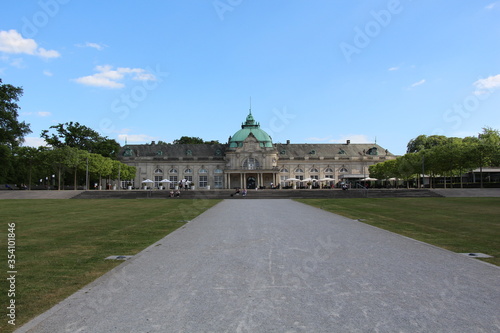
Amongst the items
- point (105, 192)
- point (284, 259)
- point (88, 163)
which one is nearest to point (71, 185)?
point (88, 163)

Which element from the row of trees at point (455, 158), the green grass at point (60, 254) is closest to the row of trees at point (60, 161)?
the green grass at point (60, 254)

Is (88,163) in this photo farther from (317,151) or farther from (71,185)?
(317,151)

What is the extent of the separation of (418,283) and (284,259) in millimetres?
3136

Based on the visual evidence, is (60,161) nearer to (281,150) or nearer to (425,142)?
(281,150)

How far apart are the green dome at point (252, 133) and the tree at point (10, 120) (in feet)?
158

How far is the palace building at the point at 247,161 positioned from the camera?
93250 mm

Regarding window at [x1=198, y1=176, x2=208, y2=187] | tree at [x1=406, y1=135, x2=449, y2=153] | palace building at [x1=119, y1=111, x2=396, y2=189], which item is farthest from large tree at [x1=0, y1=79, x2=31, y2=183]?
tree at [x1=406, y1=135, x2=449, y2=153]

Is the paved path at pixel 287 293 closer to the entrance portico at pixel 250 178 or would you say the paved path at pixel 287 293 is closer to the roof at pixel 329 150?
the entrance portico at pixel 250 178

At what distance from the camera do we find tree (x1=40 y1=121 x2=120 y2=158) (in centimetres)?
7982

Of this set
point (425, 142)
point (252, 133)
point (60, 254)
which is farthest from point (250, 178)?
point (60, 254)

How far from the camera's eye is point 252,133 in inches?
3750

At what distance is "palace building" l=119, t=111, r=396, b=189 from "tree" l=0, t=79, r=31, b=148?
36980 millimetres

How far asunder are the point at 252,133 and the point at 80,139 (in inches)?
1513

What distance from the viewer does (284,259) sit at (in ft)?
30.5
